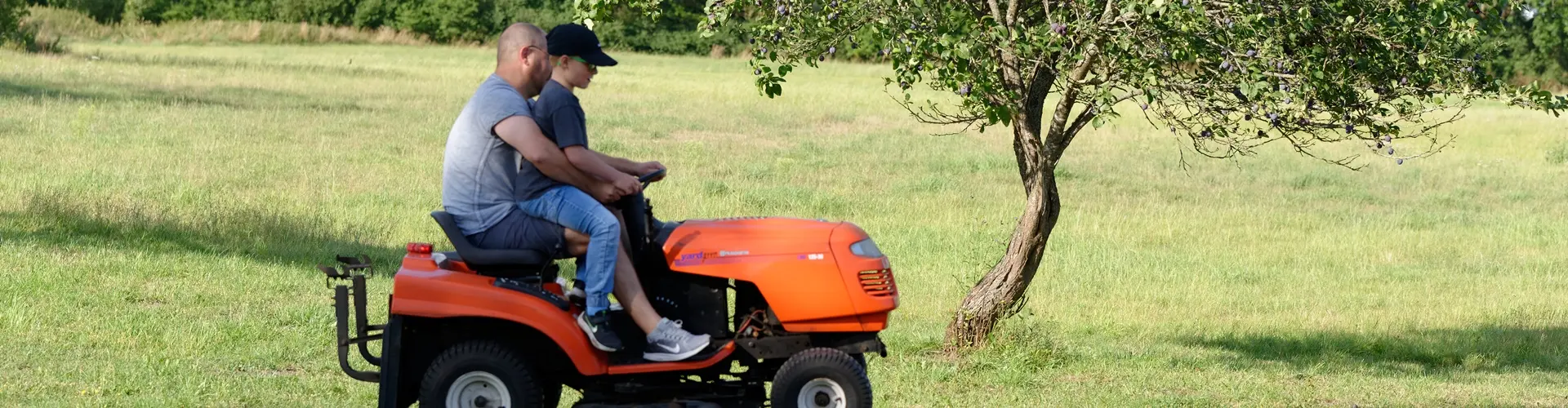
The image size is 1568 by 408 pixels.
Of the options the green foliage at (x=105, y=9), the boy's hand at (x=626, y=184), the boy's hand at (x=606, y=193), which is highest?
the boy's hand at (x=626, y=184)

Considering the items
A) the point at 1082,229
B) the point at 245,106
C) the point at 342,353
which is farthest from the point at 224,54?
the point at 342,353

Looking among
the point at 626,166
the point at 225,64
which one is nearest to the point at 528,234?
the point at 626,166

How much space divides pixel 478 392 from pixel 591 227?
Answer: 0.87m

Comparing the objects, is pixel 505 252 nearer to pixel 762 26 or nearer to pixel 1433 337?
pixel 762 26

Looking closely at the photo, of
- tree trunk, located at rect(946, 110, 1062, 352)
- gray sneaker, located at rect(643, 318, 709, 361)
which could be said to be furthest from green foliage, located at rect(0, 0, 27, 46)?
gray sneaker, located at rect(643, 318, 709, 361)

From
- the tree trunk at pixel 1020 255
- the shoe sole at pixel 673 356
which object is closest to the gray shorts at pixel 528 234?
the shoe sole at pixel 673 356

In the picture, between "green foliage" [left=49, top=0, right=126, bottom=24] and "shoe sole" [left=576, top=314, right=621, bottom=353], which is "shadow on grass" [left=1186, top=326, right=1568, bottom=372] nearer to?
"shoe sole" [left=576, top=314, right=621, bottom=353]

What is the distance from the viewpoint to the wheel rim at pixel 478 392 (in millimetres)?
6230

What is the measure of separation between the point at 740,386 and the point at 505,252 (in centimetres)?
110

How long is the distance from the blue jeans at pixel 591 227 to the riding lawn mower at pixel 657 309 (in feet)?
0.61

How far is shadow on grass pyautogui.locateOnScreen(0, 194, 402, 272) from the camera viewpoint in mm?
12648

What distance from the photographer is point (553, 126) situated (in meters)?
6.14

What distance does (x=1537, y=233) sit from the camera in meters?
19.5

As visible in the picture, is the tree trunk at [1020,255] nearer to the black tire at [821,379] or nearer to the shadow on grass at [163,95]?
the black tire at [821,379]
